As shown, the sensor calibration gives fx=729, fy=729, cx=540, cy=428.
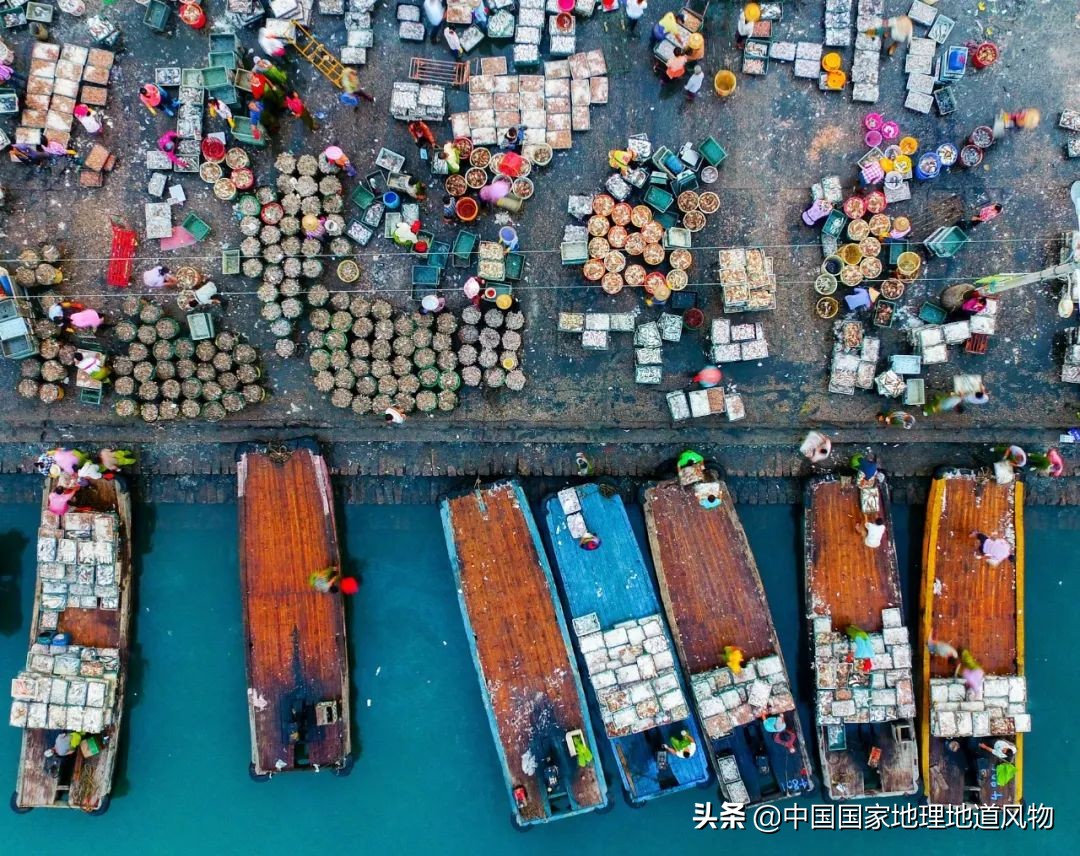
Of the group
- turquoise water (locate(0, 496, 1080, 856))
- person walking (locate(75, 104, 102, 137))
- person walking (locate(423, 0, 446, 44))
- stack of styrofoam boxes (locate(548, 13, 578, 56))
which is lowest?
turquoise water (locate(0, 496, 1080, 856))

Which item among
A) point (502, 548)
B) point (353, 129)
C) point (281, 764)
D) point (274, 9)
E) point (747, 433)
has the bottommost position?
point (281, 764)

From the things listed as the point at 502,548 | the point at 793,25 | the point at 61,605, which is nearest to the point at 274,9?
the point at 793,25

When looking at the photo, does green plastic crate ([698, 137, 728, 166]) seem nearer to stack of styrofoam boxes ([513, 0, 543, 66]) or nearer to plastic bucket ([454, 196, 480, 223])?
stack of styrofoam boxes ([513, 0, 543, 66])

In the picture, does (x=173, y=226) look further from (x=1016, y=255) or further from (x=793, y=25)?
(x=1016, y=255)

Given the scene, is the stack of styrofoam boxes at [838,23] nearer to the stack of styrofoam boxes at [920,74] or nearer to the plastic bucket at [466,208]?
the stack of styrofoam boxes at [920,74]

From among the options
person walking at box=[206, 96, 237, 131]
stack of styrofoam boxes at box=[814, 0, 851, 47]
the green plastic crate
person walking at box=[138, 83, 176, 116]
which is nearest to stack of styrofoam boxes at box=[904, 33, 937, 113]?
stack of styrofoam boxes at box=[814, 0, 851, 47]

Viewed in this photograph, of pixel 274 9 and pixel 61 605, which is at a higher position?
pixel 274 9

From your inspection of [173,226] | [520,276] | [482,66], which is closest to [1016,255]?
[520,276]
